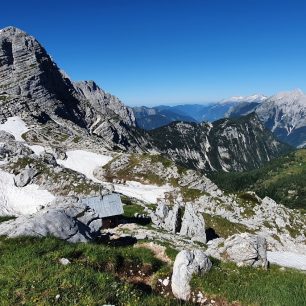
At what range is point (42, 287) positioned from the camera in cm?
1620

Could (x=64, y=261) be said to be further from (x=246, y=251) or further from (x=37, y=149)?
(x=37, y=149)

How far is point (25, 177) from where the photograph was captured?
92.6 m

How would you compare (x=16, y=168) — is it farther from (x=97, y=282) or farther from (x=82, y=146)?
(x=97, y=282)

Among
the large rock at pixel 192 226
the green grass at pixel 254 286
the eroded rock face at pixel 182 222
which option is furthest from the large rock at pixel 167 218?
the green grass at pixel 254 286

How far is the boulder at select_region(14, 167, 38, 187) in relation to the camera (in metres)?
91.4

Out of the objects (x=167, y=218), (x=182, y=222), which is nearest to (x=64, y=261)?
(x=182, y=222)

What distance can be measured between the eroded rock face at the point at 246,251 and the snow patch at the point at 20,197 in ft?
191

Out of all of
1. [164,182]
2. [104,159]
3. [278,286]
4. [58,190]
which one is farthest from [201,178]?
[278,286]

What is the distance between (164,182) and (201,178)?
12.9 metres

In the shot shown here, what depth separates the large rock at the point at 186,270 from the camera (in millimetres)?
18891

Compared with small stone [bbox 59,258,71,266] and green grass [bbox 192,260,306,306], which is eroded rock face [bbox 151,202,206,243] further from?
small stone [bbox 59,258,71,266]

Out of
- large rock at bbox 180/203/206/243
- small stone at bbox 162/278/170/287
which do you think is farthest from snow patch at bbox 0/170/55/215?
small stone at bbox 162/278/170/287

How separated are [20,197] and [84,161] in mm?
50506

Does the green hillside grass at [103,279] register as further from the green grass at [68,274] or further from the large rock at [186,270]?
the large rock at [186,270]
